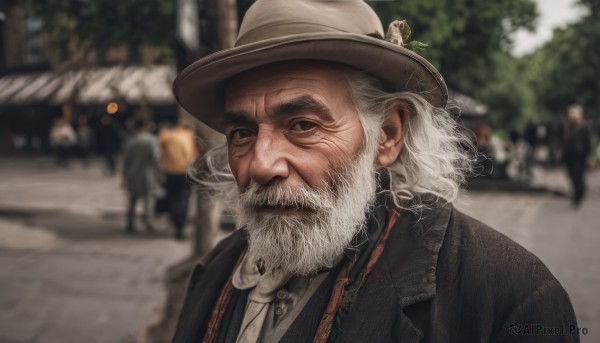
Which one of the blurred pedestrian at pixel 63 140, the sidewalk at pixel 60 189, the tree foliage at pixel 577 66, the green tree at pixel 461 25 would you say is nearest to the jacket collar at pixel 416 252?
the green tree at pixel 461 25

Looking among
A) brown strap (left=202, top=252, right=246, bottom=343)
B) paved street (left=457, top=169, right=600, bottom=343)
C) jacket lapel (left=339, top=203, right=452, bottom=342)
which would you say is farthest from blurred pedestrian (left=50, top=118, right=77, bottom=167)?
jacket lapel (left=339, top=203, right=452, bottom=342)

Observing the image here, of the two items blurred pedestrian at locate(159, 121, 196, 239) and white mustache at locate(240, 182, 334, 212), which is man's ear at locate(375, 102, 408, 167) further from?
blurred pedestrian at locate(159, 121, 196, 239)

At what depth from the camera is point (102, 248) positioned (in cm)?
753

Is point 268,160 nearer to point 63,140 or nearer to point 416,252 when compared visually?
point 416,252

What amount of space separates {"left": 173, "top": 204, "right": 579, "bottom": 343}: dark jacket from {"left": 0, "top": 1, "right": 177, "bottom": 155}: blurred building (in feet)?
74.4

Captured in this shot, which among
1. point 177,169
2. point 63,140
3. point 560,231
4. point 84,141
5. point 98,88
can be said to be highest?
point 177,169

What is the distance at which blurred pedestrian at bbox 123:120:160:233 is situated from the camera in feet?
28.4

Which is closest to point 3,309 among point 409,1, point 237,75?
point 237,75

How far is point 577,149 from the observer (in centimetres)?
1082

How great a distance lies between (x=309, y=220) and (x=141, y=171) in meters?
7.49

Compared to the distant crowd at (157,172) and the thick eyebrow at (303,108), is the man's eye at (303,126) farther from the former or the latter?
the distant crowd at (157,172)

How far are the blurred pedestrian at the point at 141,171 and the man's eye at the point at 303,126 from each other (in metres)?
7.44

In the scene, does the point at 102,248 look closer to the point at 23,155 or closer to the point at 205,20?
the point at 205,20

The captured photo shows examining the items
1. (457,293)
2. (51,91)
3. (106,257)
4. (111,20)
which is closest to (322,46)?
(457,293)
